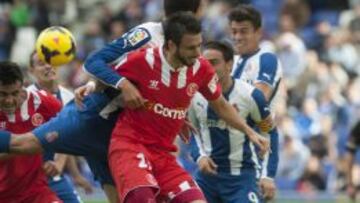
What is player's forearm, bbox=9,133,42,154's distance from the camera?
10.8 meters

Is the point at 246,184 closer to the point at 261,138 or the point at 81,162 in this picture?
the point at 261,138

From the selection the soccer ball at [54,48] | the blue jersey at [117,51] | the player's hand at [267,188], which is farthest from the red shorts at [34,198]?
the player's hand at [267,188]

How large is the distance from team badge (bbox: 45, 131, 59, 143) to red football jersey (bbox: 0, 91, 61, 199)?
618mm

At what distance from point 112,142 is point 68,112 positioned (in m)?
0.47

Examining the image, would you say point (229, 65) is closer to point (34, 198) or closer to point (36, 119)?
point (36, 119)

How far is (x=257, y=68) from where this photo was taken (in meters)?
12.8

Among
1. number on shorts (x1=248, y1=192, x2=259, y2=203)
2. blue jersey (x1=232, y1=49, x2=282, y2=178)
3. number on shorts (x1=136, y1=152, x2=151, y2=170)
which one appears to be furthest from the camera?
blue jersey (x1=232, y1=49, x2=282, y2=178)

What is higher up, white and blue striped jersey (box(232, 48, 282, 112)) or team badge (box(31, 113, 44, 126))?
team badge (box(31, 113, 44, 126))

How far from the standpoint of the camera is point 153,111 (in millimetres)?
10852

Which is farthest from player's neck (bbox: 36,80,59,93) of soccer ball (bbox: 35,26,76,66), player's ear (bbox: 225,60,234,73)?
player's ear (bbox: 225,60,234,73)

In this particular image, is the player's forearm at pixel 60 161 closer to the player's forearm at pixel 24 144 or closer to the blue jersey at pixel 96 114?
the blue jersey at pixel 96 114

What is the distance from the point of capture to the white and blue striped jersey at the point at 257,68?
1283 cm

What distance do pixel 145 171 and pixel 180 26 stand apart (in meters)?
1.13

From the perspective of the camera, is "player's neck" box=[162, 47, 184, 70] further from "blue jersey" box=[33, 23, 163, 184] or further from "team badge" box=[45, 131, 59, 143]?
"team badge" box=[45, 131, 59, 143]
